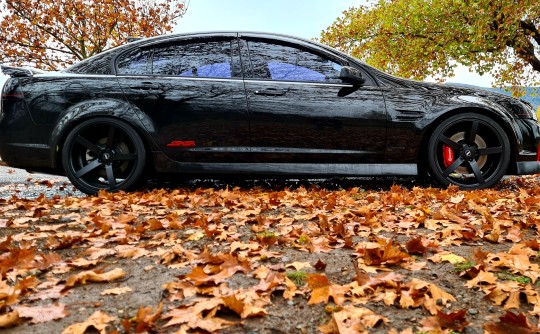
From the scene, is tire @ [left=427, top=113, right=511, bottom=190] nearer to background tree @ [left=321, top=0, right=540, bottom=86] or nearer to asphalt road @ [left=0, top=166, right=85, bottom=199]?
asphalt road @ [left=0, top=166, right=85, bottom=199]

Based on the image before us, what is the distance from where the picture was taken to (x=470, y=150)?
4.96m

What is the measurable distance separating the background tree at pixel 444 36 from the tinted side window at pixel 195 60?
35.7 ft

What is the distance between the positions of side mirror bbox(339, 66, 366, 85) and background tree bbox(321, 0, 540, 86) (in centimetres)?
1025

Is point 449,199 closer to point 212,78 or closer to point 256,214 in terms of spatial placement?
point 256,214

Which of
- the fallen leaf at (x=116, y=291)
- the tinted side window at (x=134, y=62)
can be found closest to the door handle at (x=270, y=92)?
the tinted side window at (x=134, y=62)

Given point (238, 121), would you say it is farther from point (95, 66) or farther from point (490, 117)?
point (490, 117)

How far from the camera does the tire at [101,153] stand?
15.8 ft

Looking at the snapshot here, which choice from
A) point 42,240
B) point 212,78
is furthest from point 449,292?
point 212,78

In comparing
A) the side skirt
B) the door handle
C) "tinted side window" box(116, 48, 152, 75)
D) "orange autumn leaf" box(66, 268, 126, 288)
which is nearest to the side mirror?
the door handle

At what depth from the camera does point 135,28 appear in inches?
794

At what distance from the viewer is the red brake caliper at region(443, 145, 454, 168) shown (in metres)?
5.05

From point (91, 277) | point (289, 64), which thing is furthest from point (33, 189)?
point (91, 277)

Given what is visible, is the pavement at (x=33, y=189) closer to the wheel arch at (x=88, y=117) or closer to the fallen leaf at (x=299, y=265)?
the wheel arch at (x=88, y=117)

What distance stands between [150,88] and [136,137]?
0.54 m
